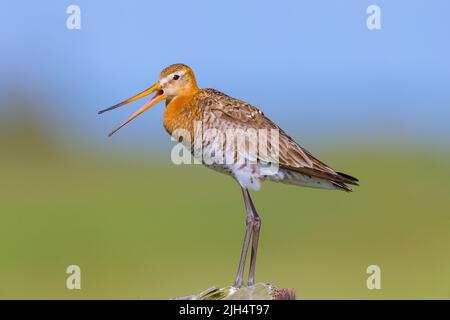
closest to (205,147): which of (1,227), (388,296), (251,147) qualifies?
(251,147)

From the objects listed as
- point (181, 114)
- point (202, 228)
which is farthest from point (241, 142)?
point (202, 228)

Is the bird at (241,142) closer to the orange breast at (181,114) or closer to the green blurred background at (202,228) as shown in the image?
the orange breast at (181,114)

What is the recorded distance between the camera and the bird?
10242 mm

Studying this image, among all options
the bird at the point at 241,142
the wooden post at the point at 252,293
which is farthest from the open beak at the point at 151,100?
the wooden post at the point at 252,293

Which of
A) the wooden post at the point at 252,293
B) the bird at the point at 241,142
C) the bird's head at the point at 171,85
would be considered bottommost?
the wooden post at the point at 252,293

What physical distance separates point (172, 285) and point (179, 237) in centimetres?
479

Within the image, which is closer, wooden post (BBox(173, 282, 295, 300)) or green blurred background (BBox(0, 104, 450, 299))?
wooden post (BBox(173, 282, 295, 300))

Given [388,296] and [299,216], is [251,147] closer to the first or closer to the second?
[388,296]

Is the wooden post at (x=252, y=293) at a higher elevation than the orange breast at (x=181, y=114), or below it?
below

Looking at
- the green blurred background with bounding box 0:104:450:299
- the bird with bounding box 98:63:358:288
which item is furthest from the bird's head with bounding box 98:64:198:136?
the green blurred background with bounding box 0:104:450:299

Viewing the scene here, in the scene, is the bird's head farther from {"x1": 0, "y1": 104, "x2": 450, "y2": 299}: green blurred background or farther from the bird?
{"x1": 0, "y1": 104, "x2": 450, "y2": 299}: green blurred background

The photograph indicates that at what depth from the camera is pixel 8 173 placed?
27391 mm

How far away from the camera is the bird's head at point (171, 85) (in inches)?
421

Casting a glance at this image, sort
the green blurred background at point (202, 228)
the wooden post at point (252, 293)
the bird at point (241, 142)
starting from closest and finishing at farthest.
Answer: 1. the wooden post at point (252, 293)
2. the bird at point (241, 142)
3. the green blurred background at point (202, 228)
